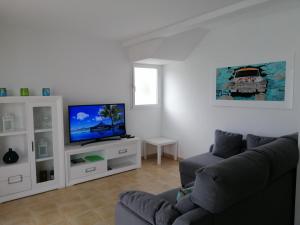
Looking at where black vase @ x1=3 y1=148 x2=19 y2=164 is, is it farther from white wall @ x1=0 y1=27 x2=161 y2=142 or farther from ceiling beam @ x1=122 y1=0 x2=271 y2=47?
ceiling beam @ x1=122 y1=0 x2=271 y2=47

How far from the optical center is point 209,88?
4.17 m

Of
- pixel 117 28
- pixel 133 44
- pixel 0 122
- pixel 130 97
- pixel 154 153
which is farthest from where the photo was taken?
pixel 154 153

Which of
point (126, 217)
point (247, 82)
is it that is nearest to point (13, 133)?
point (126, 217)

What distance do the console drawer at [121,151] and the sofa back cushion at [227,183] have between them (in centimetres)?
266

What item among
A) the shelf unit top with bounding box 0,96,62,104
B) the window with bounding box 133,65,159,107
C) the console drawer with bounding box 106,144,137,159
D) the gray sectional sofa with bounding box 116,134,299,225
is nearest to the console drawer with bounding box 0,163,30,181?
the shelf unit top with bounding box 0,96,62,104

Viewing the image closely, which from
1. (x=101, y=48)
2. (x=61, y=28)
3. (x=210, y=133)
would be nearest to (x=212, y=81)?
(x=210, y=133)

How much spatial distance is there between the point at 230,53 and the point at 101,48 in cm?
223

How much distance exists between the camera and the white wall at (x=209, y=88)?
10.4ft

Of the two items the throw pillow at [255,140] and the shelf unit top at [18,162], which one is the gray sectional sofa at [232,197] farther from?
the shelf unit top at [18,162]

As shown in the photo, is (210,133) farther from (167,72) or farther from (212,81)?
(167,72)

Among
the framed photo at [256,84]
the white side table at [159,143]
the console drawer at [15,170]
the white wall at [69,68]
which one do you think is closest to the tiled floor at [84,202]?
the console drawer at [15,170]

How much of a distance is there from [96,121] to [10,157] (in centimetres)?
135

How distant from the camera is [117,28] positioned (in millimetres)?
3637

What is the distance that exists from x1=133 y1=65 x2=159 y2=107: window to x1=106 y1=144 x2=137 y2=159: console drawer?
0.95 meters
